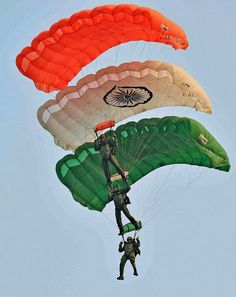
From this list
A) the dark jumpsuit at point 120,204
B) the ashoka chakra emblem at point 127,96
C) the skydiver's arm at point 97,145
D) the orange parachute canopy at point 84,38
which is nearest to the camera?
the orange parachute canopy at point 84,38

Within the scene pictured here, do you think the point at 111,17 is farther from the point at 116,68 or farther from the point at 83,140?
the point at 83,140

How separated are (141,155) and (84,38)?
3271 millimetres

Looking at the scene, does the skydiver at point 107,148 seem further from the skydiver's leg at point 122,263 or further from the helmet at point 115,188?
the skydiver's leg at point 122,263

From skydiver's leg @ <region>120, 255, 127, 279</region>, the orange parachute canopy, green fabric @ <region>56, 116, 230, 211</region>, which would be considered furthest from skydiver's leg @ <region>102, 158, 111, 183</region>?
the orange parachute canopy

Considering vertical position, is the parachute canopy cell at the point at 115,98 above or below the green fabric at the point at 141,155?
above

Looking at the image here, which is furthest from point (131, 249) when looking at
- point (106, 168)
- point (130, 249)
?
point (106, 168)

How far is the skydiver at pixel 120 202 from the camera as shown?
26.9 meters

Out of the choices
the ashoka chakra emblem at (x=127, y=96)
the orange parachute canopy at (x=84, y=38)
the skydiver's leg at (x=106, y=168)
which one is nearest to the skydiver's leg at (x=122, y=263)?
the skydiver's leg at (x=106, y=168)

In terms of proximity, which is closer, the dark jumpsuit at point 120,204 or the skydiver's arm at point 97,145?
the dark jumpsuit at point 120,204

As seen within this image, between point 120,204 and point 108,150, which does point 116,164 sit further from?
point 120,204

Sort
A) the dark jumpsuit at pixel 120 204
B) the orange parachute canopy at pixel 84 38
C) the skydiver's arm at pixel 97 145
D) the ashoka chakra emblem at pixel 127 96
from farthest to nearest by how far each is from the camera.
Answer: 1. the ashoka chakra emblem at pixel 127 96
2. the skydiver's arm at pixel 97 145
3. the dark jumpsuit at pixel 120 204
4. the orange parachute canopy at pixel 84 38

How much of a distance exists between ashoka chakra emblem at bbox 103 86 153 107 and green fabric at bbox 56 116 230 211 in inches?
21.1

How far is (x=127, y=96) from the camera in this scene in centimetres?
2777

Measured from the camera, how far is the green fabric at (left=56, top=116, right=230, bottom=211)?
27.0m
